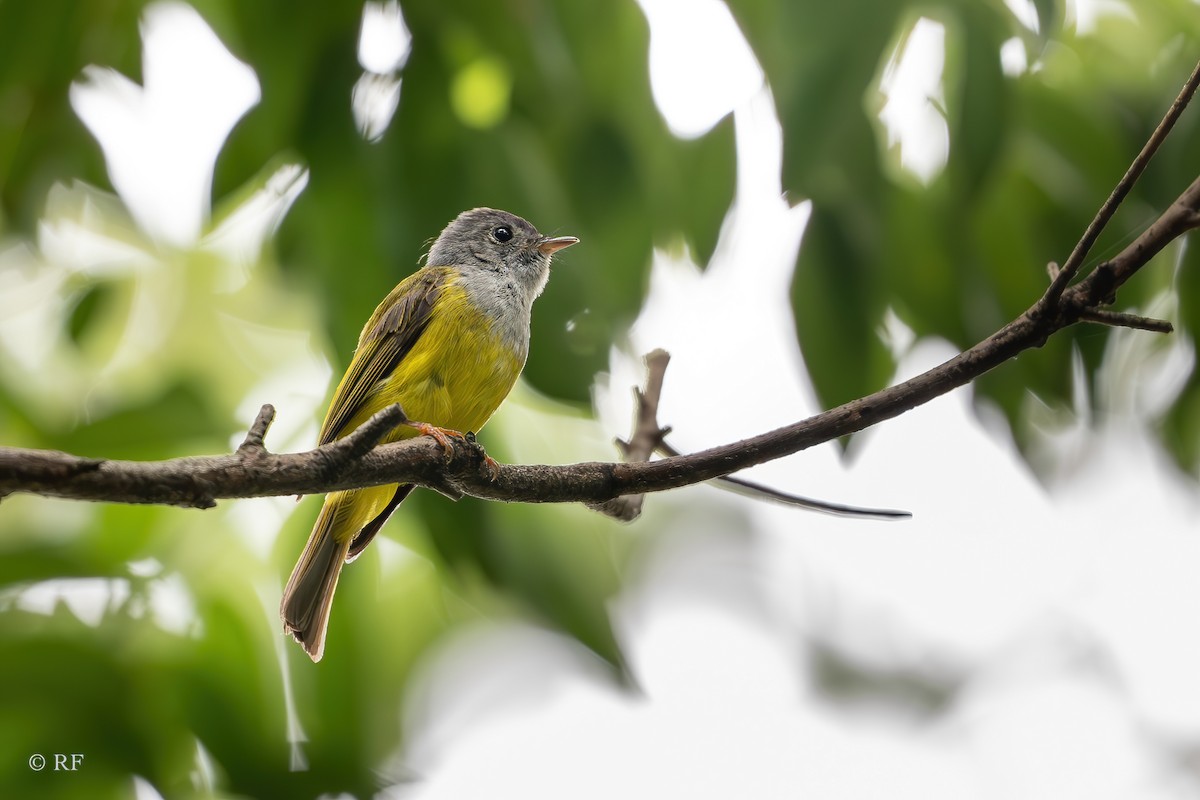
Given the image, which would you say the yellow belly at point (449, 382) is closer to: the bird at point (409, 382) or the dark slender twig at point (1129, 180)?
the bird at point (409, 382)

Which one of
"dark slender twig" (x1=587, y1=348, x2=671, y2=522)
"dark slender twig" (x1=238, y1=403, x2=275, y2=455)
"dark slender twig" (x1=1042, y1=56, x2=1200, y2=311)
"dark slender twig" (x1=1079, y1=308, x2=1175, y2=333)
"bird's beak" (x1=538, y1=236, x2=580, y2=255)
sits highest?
"bird's beak" (x1=538, y1=236, x2=580, y2=255)

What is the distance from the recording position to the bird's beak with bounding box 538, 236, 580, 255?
3420 millimetres

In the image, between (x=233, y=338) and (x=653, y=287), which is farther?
(x=233, y=338)

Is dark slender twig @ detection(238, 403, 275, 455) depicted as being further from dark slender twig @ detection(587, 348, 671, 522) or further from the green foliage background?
dark slender twig @ detection(587, 348, 671, 522)

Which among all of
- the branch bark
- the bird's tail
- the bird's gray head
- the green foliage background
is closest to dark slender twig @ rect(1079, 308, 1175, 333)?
the branch bark

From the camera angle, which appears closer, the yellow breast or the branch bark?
the branch bark

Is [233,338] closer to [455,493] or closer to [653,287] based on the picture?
[653,287]

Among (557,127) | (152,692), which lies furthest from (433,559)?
(557,127)

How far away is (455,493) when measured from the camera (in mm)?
2162

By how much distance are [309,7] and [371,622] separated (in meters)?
1.76

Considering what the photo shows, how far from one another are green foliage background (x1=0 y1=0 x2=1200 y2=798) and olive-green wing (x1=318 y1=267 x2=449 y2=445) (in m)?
0.22

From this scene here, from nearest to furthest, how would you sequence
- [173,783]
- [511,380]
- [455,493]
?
[455,493] < [173,783] < [511,380]

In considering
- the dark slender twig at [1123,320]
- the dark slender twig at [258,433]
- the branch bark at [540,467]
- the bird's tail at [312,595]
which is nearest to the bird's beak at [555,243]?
the bird's tail at [312,595]

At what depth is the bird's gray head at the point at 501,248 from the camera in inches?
140
